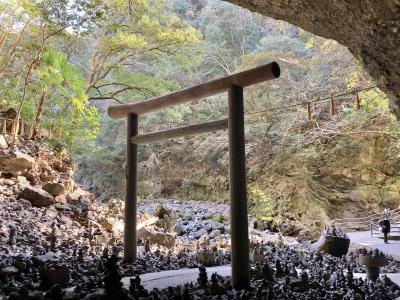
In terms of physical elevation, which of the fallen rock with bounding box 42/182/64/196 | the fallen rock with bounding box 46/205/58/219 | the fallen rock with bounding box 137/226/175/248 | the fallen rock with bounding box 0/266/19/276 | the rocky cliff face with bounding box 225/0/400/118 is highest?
the rocky cliff face with bounding box 225/0/400/118

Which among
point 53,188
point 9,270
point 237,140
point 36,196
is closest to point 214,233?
point 53,188

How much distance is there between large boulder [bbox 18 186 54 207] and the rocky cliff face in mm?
6214

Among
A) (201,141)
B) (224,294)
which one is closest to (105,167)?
(201,141)

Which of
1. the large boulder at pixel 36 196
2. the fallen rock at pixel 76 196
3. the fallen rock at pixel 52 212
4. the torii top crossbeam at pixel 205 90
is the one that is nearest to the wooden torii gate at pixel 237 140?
the torii top crossbeam at pixel 205 90

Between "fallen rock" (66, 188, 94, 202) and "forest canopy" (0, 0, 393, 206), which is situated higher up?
"forest canopy" (0, 0, 393, 206)

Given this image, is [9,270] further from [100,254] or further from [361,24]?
[361,24]

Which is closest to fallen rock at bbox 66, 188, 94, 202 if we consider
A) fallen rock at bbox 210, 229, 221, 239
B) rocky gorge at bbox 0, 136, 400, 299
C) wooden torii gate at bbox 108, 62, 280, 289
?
rocky gorge at bbox 0, 136, 400, 299

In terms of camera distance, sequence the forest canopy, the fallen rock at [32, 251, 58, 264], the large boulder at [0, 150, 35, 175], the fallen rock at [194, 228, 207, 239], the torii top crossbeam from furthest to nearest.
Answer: the fallen rock at [194, 228, 207, 239]
the forest canopy
the large boulder at [0, 150, 35, 175]
the fallen rock at [32, 251, 58, 264]
the torii top crossbeam

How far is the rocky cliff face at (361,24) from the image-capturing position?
8.53ft

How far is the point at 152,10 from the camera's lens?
41.5 ft

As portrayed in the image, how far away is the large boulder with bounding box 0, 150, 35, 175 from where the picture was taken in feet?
25.4

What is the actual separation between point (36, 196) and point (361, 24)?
709cm

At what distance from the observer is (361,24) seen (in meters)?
2.82

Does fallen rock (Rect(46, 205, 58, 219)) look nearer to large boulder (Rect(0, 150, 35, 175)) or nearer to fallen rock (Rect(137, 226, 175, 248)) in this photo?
large boulder (Rect(0, 150, 35, 175))
